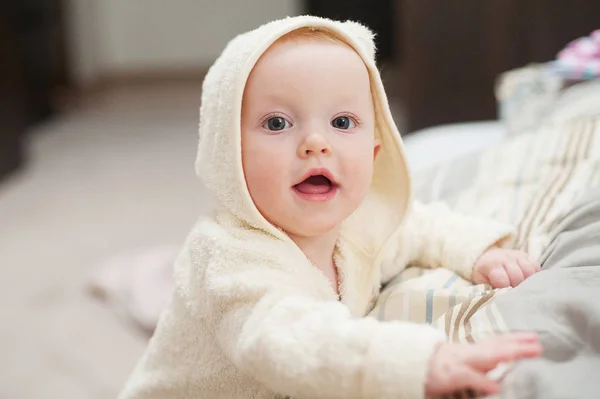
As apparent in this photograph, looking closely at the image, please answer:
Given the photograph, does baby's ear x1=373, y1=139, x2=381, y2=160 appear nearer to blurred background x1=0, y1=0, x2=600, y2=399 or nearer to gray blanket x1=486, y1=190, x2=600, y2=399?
blurred background x1=0, y1=0, x2=600, y2=399

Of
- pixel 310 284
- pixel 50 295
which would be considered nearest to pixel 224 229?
pixel 310 284

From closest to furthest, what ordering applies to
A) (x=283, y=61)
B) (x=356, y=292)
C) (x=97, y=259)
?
1. (x=283, y=61)
2. (x=356, y=292)
3. (x=97, y=259)

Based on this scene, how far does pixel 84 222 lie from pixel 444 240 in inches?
80.2

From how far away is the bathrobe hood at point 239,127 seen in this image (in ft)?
2.47

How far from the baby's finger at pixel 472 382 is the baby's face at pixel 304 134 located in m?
0.24

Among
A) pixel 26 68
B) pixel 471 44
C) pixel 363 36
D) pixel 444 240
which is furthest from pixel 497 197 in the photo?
pixel 26 68

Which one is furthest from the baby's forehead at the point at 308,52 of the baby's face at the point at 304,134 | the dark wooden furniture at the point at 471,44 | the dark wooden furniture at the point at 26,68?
the dark wooden furniture at the point at 26,68

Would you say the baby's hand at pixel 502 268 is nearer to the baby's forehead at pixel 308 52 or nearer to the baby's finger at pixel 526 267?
the baby's finger at pixel 526 267

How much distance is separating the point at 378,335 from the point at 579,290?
196 mm

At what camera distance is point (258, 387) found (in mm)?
768

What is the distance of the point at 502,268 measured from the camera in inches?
33.6

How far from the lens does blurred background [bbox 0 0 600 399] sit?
1.96 meters

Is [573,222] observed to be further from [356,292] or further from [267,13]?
[267,13]

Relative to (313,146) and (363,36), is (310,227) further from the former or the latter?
(363,36)
